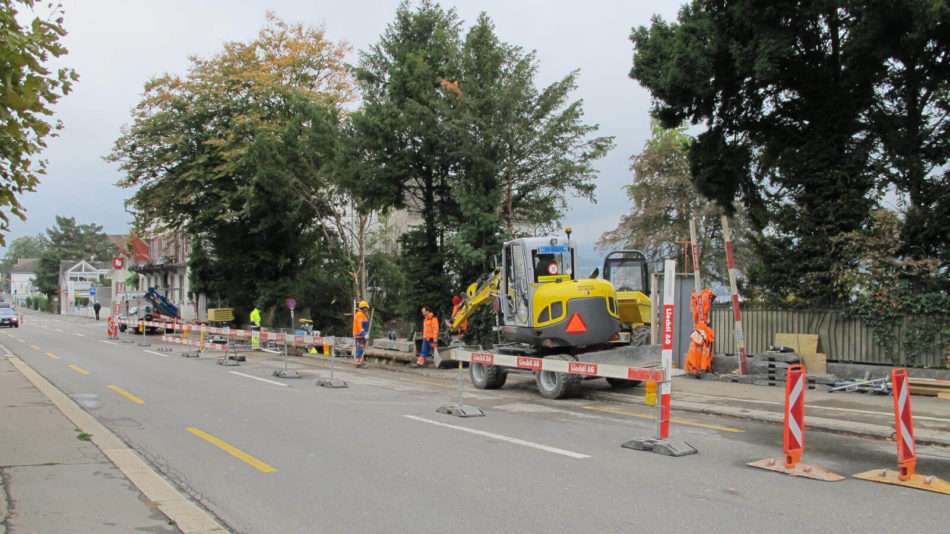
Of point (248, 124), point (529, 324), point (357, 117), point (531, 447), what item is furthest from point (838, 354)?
point (248, 124)

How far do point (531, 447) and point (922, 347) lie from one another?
33.3ft

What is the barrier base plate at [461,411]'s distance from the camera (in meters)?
11.0

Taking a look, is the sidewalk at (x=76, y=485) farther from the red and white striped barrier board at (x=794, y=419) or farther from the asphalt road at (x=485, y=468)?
the red and white striped barrier board at (x=794, y=419)

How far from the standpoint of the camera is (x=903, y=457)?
6867 millimetres

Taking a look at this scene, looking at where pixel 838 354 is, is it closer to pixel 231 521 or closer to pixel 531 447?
pixel 531 447

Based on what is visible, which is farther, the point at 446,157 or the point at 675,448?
the point at 446,157

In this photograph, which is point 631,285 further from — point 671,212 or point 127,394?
point 671,212

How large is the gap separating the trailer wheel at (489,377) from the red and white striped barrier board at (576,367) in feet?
8.43

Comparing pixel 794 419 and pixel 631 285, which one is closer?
pixel 794 419

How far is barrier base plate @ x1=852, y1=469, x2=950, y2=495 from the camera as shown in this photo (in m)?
6.61

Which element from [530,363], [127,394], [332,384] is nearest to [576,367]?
[530,363]

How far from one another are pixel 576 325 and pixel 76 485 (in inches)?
338

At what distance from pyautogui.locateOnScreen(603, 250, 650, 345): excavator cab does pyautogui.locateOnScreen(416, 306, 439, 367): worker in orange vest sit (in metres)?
4.77

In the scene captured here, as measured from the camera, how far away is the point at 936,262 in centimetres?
1430
